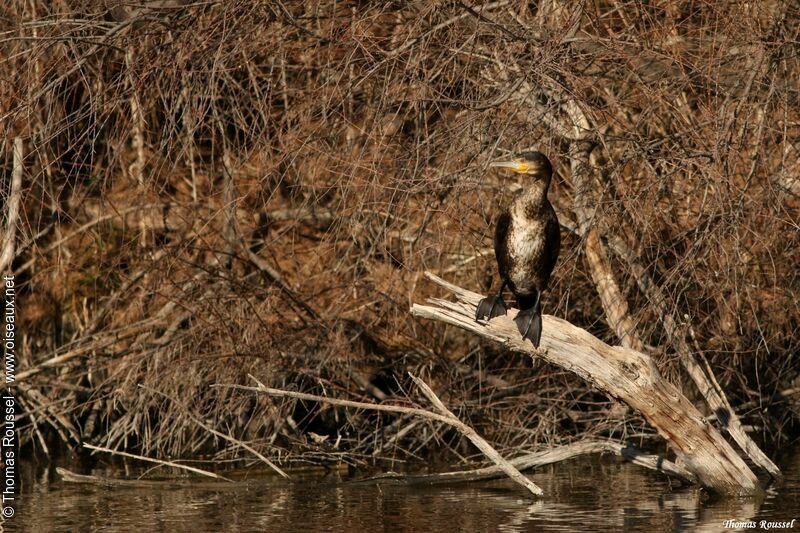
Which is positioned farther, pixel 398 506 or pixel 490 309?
pixel 398 506

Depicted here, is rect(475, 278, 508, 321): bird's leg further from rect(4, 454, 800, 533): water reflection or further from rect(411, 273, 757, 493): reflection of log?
rect(4, 454, 800, 533): water reflection

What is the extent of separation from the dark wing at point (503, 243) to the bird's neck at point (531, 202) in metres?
0.07

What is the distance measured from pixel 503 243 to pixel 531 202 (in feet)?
0.75

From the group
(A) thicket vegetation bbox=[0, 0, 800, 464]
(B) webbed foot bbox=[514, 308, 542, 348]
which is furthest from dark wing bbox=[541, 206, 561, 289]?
(B) webbed foot bbox=[514, 308, 542, 348]

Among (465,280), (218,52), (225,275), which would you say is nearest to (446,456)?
(465,280)

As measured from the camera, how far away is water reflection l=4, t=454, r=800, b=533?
16.4ft

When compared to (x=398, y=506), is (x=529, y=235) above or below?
above

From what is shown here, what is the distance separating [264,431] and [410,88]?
257cm

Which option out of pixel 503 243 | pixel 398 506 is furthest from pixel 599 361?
pixel 398 506

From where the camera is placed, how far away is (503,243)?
537cm

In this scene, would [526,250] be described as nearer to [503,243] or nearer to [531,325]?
[503,243]

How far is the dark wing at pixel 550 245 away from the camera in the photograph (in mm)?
5309

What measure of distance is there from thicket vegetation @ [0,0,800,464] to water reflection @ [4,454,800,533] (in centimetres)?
44

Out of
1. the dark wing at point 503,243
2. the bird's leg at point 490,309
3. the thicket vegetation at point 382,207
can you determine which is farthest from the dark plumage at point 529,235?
the bird's leg at point 490,309
